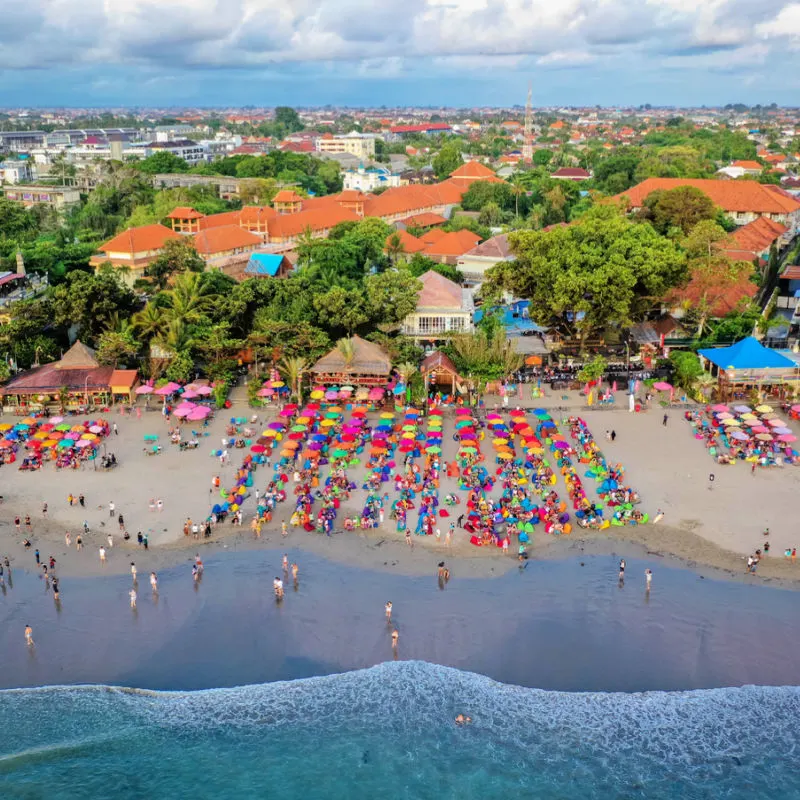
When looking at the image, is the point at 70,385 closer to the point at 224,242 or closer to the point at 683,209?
the point at 224,242

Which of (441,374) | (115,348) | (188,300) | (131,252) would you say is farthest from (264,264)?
(441,374)

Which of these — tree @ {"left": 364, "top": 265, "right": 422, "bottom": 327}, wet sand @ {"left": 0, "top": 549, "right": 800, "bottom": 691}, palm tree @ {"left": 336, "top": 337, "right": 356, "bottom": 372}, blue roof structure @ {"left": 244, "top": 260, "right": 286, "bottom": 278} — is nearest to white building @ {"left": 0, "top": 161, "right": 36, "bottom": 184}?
blue roof structure @ {"left": 244, "top": 260, "right": 286, "bottom": 278}

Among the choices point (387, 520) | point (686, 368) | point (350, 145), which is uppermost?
point (350, 145)

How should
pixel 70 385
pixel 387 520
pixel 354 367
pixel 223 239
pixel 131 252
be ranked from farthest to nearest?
1. pixel 223 239
2. pixel 131 252
3. pixel 354 367
4. pixel 70 385
5. pixel 387 520

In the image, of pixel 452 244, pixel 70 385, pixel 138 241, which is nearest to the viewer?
pixel 70 385

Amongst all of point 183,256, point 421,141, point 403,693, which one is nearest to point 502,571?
point 403,693

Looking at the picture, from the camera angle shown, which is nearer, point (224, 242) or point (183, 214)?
point (224, 242)

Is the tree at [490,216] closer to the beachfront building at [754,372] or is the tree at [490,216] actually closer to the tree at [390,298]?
the tree at [390,298]

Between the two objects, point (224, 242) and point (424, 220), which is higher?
point (424, 220)

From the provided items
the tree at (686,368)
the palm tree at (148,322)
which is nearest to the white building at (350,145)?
the palm tree at (148,322)

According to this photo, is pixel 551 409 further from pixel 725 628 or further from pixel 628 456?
pixel 725 628
